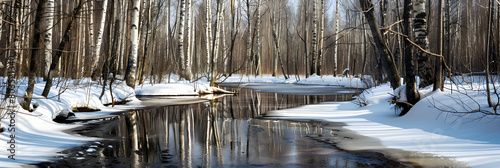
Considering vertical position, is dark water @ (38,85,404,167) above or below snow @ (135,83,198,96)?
below

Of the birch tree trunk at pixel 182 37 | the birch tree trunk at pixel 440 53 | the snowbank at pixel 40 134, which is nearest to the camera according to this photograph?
the snowbank at pixel 40 134

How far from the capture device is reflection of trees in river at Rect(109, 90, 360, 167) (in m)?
3.90

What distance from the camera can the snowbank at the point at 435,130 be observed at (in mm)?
4066

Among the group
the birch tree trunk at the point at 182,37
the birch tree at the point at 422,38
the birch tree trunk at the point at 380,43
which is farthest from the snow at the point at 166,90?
the birch tree at the point at 422,38

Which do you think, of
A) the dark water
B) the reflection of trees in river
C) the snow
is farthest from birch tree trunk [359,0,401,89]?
the snow

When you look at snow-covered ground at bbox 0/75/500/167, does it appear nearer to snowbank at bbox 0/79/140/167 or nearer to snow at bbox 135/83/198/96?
snowbank at bbox 0/79/140/167

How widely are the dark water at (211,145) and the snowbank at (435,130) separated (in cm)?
61

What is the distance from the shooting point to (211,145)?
4594mm

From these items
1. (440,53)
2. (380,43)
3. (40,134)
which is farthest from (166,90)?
(440,53)

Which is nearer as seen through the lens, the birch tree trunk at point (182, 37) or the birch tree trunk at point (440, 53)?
the birch tree trunk at point (440, 53)

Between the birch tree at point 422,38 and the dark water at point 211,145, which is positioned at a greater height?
the birch tree at point 422,38

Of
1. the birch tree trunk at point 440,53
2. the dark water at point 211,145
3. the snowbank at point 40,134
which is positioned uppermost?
the birch tree trunk at point 440,53

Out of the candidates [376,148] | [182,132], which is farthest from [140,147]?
[376,148]

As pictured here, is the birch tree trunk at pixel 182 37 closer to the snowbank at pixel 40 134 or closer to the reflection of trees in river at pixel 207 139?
the snowbank at pixel 40 134
